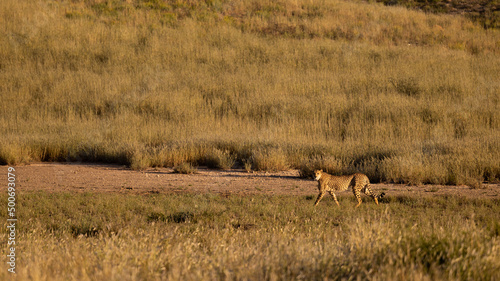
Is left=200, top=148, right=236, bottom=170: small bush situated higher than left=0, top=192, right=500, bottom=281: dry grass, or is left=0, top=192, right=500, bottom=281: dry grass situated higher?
left=200, top=148, right=236, bottom=170: small bush

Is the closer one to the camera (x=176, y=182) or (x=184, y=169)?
(x=176, y=182)

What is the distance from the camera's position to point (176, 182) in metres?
10.2

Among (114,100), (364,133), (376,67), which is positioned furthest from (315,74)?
(114,100)

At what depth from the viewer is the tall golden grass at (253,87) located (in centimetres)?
1245

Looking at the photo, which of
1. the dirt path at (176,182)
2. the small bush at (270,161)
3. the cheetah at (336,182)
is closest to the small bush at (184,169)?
the dirt path at (176,182)

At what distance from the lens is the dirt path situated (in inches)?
361

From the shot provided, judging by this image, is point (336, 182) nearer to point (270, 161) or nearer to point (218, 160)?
point (270, 161)

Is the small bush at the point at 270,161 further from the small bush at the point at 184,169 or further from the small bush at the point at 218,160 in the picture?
the small bush at the point at 184,169

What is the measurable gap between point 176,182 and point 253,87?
10.7 metres

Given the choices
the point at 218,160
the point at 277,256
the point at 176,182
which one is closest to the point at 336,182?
the point at 277,256

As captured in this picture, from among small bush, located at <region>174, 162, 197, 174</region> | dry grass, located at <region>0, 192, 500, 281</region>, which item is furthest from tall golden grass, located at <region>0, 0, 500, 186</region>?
dry grass, located at <region>0, 192, 500, 281</region>

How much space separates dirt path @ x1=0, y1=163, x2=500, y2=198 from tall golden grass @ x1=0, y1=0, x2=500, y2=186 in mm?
599

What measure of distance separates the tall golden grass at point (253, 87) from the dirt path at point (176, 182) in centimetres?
60

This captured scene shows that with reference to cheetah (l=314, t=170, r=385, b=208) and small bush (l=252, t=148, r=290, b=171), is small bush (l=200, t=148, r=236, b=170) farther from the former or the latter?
cheetah (l=314, t=170, r=385, b=208)
